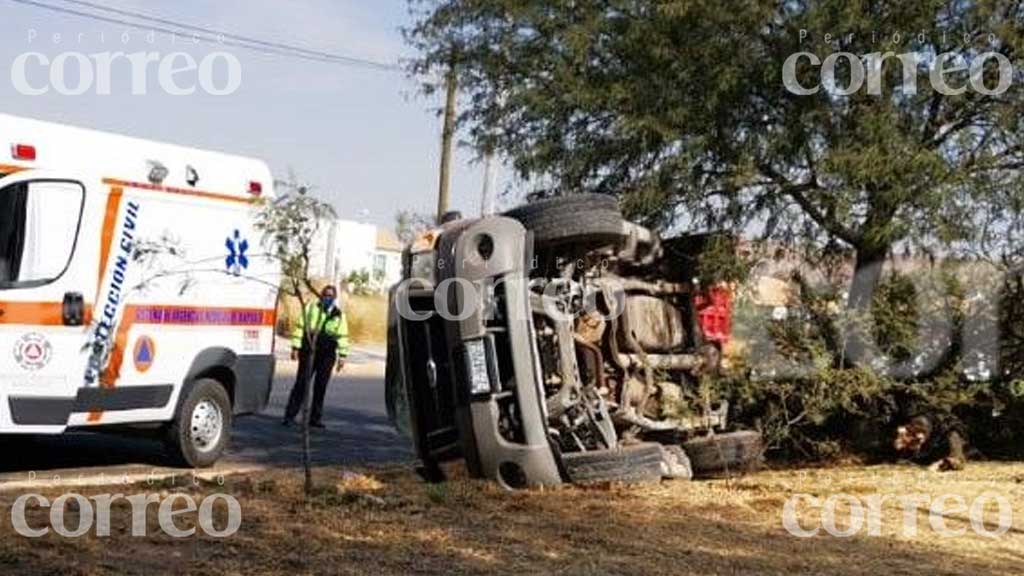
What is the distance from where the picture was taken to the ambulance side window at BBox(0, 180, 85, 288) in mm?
9953

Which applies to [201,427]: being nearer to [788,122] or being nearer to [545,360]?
[545,360]

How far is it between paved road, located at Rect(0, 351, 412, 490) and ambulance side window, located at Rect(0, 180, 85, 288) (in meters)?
1.47

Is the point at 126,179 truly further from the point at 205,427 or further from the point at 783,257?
the point at 783,257

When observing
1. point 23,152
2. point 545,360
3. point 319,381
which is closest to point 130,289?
point 23,152

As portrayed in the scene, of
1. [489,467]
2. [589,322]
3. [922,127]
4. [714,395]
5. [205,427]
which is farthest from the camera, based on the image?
[205,427]

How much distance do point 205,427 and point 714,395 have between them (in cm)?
435

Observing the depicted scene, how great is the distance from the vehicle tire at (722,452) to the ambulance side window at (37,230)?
4.65 metres

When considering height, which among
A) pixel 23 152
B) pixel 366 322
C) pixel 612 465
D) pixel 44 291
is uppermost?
pixel 366 322

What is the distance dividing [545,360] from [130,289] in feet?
12.2

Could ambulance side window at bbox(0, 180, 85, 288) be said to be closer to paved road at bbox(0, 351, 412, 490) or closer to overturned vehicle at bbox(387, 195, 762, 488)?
paved road at bbox(0, 351, 412, 490)

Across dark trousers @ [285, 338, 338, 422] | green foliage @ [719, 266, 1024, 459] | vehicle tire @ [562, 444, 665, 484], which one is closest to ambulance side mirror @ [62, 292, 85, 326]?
vehicle tire @ [562, 444, 665, 484]

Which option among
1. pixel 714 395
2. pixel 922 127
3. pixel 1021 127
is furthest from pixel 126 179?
pixel 1021 127

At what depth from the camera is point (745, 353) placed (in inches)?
416

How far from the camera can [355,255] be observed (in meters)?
43.8
